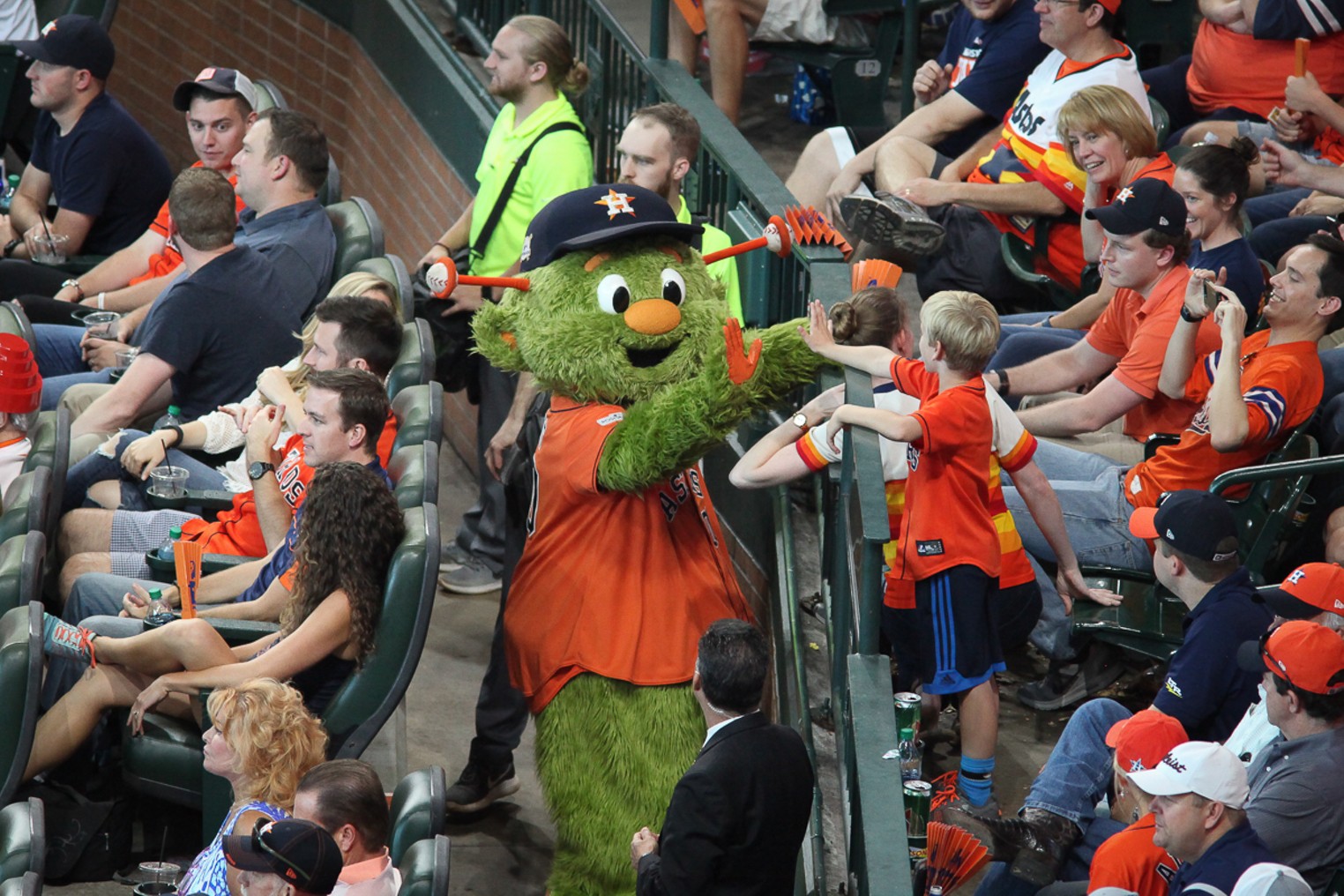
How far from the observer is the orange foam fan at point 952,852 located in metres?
3.98

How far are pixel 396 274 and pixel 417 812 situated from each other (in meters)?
2.39

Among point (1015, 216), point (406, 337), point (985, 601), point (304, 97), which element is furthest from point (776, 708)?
point (304, 97)

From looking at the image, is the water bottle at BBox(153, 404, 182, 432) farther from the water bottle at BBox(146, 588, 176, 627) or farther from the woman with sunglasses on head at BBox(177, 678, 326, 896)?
the woman with sunglasses on head at BBox(177, 678, 326, 896)

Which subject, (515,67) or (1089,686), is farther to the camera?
(515,67)

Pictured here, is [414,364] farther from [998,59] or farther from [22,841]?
[998,59]

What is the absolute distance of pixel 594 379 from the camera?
4449 millimetres

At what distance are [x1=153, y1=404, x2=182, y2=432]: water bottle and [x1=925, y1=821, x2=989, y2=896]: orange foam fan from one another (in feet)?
9.24

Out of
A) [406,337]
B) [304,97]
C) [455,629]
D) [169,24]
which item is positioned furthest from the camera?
[169,24]

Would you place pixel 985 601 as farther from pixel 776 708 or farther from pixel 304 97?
pixel 304 97

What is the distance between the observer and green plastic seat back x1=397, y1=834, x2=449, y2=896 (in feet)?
11.9

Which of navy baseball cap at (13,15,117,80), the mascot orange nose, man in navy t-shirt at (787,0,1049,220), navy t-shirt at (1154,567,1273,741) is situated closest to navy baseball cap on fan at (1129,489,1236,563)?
navy t-shirt at (1154,567,1273,741)

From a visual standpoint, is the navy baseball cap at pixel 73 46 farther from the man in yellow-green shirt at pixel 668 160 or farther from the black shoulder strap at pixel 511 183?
the man in yellow-green shirt at pixel 668 160

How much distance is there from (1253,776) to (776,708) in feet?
5.17

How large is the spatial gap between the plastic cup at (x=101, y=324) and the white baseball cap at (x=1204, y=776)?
437 centimetres
